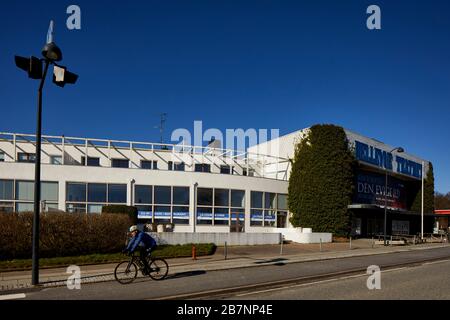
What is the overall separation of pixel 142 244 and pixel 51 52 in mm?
6314

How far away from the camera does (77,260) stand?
1755cm

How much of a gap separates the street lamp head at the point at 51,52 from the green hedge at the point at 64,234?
7857 mm

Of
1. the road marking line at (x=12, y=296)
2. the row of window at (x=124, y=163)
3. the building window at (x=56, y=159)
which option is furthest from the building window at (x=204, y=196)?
the road marking line at (x=12, y=296)

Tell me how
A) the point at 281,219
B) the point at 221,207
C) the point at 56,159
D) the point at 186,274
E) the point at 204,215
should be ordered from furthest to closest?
1. the point at 281,219
2. the point at 56,159
3. the point at 221,207
4. the point at 204,215
5. the point at 186,274

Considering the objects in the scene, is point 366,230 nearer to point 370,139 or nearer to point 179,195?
point 370,139

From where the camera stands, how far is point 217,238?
26281mm

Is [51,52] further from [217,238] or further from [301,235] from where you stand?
[301,235]

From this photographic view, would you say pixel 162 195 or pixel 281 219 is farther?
pixel 281 219

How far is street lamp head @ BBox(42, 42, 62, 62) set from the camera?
41.7 ft

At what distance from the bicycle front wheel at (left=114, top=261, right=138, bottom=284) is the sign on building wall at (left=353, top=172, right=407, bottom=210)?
29763 millimetres

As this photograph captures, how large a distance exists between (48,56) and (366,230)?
3801cm

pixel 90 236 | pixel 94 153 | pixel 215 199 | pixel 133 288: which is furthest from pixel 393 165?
pixel 133 288

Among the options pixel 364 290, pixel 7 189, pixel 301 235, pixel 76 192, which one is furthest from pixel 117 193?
pixel 364 290

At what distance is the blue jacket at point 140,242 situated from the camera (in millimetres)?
13164
